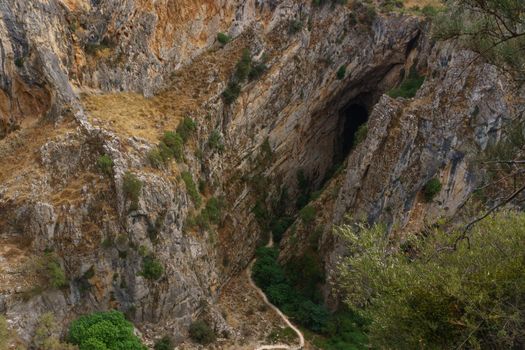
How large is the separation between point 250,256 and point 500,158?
2519 cm

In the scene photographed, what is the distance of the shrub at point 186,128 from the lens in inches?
1189

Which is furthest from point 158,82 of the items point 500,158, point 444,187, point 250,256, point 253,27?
point 500,158

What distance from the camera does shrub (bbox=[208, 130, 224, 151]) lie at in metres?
32.5

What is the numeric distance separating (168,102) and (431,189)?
18.3 m

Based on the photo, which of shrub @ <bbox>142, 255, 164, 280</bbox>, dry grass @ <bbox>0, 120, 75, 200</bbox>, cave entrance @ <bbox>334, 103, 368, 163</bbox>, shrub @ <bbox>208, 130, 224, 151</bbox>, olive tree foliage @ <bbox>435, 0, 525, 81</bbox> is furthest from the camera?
cave entrance @ <bbox>334, 103, 368, 163</bbox>

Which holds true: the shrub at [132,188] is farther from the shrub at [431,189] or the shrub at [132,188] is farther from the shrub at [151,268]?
the shrub at [431,189]

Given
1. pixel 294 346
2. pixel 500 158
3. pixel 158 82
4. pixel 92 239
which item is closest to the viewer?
pixel 500 158

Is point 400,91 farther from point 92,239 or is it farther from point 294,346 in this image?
point 92,239

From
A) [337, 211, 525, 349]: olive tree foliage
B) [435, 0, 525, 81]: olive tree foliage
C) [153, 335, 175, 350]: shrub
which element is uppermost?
[435, 0, 525, 81]: olive tree foliage

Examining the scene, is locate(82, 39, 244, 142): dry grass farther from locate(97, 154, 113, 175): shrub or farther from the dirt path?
the dirt path

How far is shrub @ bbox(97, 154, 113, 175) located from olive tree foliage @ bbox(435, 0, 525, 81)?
1885cm

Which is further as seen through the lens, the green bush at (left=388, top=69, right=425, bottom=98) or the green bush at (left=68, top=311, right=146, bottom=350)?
the green bush at (left=388, top=69, right=425, bottom=98)

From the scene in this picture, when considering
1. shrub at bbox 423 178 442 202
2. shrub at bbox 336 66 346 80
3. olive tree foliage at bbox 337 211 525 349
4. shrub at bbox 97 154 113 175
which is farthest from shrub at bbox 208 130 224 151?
olive tree foliage at bbox 337 211 525 349

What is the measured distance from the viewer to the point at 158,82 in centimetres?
3192
